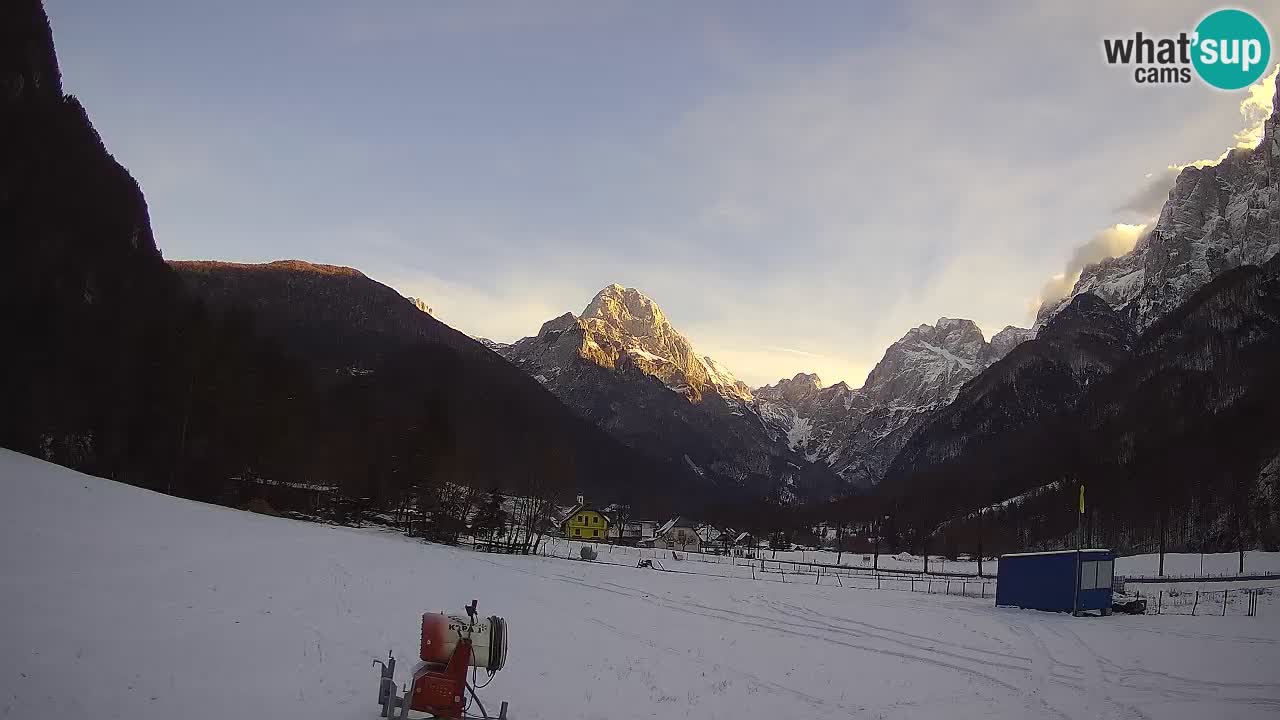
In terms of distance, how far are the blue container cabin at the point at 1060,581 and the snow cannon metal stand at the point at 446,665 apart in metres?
37.7

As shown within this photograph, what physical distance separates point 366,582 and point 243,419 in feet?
124

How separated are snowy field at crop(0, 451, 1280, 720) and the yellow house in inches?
3633

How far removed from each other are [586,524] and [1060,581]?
9481 cm

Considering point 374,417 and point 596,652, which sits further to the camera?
point 374,417

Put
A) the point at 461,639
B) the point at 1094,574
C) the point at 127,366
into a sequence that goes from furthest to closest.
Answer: the point at 127,366, the point at 1094,574, the point at 461,639

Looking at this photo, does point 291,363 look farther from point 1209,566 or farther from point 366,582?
point 1209,566

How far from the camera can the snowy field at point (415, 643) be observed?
1230 centimetres

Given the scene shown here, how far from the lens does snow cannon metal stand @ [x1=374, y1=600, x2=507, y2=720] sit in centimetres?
1145

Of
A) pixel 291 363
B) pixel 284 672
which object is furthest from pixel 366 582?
pixel 291 363

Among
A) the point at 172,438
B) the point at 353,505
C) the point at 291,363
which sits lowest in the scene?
the point at 353,505

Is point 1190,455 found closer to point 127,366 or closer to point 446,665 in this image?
point 127,366

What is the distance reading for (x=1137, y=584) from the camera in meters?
63.7

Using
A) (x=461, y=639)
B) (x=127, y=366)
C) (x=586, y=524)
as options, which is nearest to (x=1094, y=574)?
(x=461, y=639)

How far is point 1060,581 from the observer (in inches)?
1606
